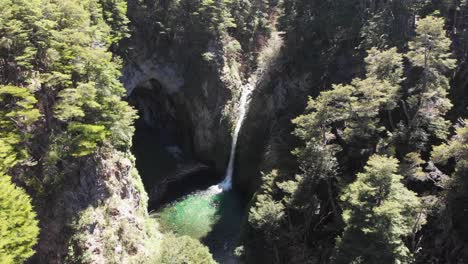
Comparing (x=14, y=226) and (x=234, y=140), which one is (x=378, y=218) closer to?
(x=14, y=226)

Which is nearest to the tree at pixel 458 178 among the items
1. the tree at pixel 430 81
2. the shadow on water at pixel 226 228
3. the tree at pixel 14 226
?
the tree at pixel 430 81

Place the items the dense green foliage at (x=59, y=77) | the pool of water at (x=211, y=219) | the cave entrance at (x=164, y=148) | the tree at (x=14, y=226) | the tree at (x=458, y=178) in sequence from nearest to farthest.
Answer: the tree at (x=14, y=226), the tree at (x=458, y=178), the dense green foliage at (x=59, y=77), the pool of water at (x=211, y=219), the cave entrance at (x=164, y=148)

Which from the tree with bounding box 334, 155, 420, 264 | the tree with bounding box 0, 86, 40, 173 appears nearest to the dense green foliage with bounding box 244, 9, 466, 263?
the tree with bounding box 334, 155, 420, 264

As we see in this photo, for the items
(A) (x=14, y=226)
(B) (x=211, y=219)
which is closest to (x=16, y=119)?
(A) (x=14, y=226)

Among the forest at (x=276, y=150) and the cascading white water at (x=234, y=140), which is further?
the cascading white water at (x=234, y=140)

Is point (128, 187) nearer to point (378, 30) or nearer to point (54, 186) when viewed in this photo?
point (54, 186)

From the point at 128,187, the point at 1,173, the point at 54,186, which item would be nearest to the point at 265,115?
the point at 128,187

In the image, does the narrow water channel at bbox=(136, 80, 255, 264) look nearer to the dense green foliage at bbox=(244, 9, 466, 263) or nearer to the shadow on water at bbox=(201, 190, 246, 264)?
the shadow on water at bbox=(201, 190, 246, 264)

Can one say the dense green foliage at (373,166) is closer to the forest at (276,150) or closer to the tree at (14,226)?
the forest at (276,150)
